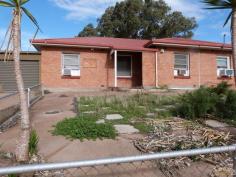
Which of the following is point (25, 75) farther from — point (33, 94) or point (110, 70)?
point (33, 94)

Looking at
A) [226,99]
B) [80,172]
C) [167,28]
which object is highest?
[167,28]

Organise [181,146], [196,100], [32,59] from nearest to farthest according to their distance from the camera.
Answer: [181,146]
[196,100]
[32,59]

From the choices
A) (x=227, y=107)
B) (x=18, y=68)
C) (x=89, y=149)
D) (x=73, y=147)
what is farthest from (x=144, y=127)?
(x=18, y=68)

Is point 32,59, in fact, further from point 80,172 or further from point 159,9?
point 159,9

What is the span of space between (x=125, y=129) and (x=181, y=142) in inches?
75.5

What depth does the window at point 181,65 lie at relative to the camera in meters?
22.8

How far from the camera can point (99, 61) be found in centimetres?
2161

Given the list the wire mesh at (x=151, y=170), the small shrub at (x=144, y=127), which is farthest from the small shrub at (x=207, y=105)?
the wire mesh at (x=151, y=170)

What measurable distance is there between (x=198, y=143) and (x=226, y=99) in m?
3.91

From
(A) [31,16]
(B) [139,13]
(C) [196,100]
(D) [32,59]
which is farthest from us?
(B) [139,13]

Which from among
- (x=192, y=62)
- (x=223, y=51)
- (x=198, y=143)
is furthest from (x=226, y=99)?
(x=223, y=51)

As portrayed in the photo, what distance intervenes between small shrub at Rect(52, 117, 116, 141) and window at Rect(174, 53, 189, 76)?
1563cm

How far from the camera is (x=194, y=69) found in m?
23.3

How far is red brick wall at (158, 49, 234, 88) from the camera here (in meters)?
22.3
